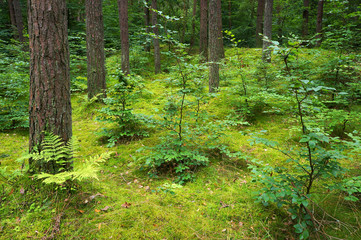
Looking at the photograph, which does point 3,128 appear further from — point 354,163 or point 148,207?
point 354,163

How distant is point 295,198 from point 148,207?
167 centimetres

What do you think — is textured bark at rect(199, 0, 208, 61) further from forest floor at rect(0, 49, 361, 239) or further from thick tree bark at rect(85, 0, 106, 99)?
forest floor at rect(0, 49, 361, 239)

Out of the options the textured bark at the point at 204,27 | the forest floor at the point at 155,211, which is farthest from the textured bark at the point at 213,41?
the forest floor at the point at 155,211

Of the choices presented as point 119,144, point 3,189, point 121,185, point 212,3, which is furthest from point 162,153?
point 212,3

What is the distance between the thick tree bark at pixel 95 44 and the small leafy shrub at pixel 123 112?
2429mm

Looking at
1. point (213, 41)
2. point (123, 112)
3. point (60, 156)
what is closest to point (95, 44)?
point (123, 112)

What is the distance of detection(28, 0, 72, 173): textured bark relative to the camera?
2299mm

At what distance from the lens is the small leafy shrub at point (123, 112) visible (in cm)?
441

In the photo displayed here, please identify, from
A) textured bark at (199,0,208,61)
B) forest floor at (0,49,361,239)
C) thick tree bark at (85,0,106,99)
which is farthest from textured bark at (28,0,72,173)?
textured bark at (199,0,208,61)

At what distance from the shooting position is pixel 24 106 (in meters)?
5.77

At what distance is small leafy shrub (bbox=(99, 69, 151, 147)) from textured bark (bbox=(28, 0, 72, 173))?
69.1 inches

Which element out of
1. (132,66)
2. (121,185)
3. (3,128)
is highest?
(132,66)

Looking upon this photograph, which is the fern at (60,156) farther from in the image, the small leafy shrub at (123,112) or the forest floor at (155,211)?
the small leafy shrub at (123,112)

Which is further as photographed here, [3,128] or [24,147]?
[3,128]
